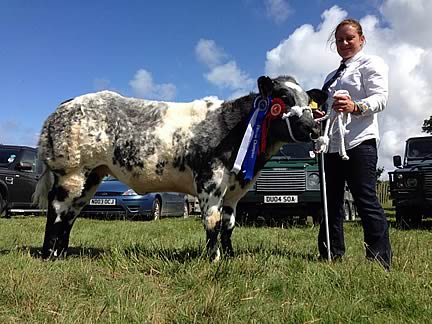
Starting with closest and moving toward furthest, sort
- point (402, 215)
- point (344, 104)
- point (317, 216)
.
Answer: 1. point (344, 104)
2. point (317, 216)
3. point (402, 215)

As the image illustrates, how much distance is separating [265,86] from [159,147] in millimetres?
1322

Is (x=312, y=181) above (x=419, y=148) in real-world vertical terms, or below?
below

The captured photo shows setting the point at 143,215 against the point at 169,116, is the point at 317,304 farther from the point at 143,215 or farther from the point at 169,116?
the point at 143,215

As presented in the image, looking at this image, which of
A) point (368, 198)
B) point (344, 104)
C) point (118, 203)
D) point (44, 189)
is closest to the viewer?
point (344, 104)

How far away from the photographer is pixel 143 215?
1491 centimetres

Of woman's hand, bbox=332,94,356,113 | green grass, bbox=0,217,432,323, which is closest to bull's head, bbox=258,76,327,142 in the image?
woman's hand, bbox=332,94,356,113

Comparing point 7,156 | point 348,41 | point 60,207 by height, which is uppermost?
point 7,156

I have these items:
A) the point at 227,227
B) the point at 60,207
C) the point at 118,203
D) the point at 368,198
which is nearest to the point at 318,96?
the point at 368,198

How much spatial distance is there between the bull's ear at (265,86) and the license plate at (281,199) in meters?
6.54

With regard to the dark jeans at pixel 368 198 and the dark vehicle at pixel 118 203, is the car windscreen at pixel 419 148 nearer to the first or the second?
the dark vehicle at pixel 118 203

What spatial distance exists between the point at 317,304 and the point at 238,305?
544 millimetres

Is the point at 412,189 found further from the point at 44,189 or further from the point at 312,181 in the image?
the point at 44,189

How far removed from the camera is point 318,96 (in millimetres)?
5477

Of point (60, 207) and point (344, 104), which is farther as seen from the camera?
point (60, 207)
